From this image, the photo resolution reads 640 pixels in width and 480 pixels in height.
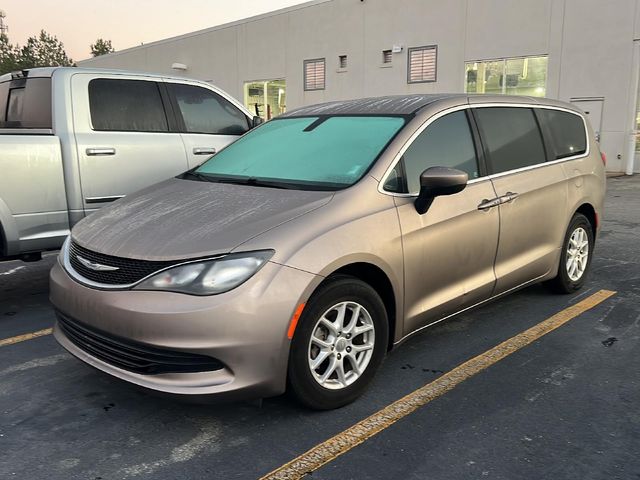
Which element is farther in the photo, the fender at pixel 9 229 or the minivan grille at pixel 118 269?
the fender at pixel 9 229

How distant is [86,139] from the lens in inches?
195

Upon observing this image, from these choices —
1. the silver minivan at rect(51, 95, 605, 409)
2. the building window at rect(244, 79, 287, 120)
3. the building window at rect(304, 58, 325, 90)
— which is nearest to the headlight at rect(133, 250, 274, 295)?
the silver minivan at rect(51, 95, 605, 409)

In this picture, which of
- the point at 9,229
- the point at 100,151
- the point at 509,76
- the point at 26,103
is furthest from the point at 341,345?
the point at 509,76

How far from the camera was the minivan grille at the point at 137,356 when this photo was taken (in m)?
2.72

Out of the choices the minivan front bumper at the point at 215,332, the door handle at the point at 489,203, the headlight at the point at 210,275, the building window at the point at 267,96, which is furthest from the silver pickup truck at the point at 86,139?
the building window at the point at 267,96

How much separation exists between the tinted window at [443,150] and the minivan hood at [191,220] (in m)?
0.64

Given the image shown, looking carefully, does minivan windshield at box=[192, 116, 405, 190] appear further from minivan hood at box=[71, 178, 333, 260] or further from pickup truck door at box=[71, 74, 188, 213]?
pickup truck door at box=[71, 74, 188, 213]

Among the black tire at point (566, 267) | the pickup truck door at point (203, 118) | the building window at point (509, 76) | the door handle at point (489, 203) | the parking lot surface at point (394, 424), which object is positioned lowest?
the parking lot surface at point (394, 424)

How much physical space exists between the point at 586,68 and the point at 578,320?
551 inches

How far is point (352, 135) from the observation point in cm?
378

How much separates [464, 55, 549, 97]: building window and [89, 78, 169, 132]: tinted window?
13.5 m

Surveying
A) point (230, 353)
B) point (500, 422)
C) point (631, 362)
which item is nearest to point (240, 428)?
point (230, 353)

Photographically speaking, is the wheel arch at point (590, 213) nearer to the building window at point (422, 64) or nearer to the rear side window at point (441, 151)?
the rear side window at point (441, 151)

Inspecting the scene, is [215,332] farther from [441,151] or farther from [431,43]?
[431,43]
